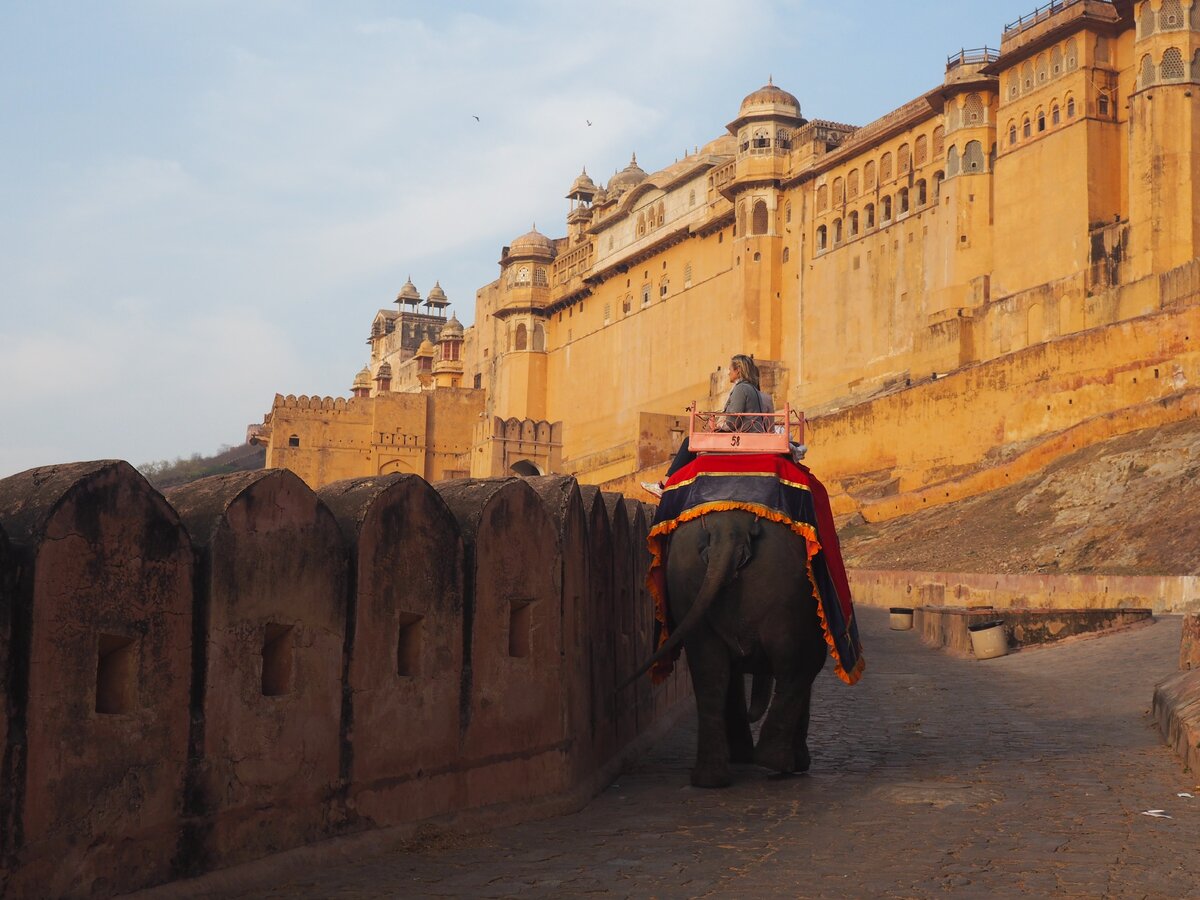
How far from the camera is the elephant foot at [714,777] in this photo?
21.6ft

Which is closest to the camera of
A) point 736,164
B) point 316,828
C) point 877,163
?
point 316,828

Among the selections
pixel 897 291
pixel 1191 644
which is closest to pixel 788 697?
pixel 1191 644

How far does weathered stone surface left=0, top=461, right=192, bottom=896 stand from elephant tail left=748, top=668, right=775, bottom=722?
3392 mm

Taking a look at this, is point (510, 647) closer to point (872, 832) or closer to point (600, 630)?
point (600, 630)

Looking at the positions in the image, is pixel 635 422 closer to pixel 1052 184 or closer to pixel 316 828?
pixel 1052 184

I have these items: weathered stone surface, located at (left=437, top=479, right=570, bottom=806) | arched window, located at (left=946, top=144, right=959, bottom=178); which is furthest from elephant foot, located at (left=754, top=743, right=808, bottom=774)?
arched window, located at (left=946, top=144, right=959, bottom=178)

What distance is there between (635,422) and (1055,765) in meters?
43.4

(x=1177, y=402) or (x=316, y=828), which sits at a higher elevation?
(x=1177, y=402)

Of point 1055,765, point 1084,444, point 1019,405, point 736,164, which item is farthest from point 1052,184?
point 1055,765

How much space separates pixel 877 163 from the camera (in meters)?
→ 39.6

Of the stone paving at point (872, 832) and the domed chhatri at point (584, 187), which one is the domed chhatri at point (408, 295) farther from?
the stone paving at point (872, 832)

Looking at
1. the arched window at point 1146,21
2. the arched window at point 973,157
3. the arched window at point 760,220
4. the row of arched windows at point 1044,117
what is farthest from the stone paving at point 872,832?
the arched window at point 760,220

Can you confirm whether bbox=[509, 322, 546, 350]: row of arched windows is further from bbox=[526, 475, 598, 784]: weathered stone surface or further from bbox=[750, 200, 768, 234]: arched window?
bbox=[526, 475, 598, 784]: weathered stone surface

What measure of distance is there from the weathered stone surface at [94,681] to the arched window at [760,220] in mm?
40197
